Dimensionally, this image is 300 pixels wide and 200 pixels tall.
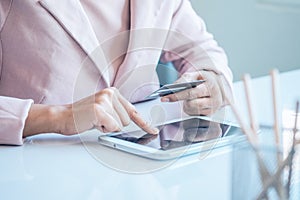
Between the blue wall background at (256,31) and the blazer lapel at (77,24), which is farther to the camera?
the blue wall background at (256,31)

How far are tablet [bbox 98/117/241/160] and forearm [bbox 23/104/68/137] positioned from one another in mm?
80

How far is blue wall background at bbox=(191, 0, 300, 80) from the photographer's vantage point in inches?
96.7

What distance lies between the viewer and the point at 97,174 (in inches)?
30.5

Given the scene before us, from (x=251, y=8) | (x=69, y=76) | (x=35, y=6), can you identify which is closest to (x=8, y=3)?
(x=35, y=6)

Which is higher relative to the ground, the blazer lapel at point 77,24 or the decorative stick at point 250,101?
the blazer lapel at point 77,24

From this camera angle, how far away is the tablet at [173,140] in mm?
854

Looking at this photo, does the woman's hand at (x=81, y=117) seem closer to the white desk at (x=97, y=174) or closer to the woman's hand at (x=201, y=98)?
the white desk at (x=97, y=174)

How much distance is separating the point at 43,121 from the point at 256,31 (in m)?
1.82

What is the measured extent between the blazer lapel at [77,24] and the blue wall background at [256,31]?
57.3 inches

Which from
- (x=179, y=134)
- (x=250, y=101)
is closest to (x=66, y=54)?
(x=179, y=134)

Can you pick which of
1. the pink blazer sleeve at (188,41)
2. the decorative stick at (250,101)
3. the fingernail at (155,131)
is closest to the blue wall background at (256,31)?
the pink blazer sleeve at (188,41)

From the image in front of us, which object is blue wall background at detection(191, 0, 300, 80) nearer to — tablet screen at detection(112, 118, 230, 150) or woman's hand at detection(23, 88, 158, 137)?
tablet screen at detection(112, 118, 230, 150)

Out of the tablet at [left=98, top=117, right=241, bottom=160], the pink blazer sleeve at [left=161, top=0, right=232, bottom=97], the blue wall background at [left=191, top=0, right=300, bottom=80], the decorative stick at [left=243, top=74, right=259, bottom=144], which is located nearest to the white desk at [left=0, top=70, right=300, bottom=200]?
the tablet at [left=98, top=117, right=241, bottom=160]

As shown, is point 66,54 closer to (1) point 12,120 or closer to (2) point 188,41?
(1) point 12,120
